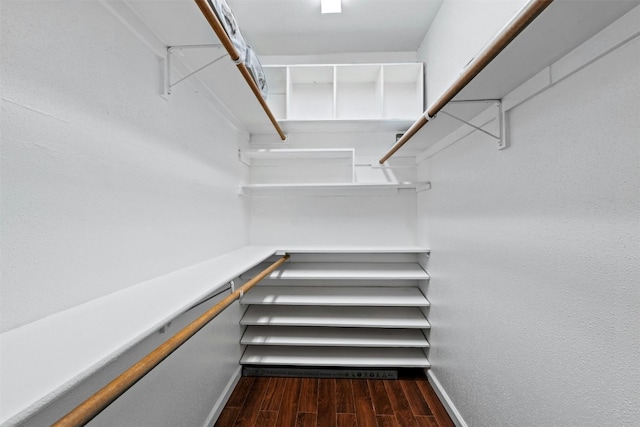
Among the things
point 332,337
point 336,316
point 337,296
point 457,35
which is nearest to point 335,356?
point 332,337

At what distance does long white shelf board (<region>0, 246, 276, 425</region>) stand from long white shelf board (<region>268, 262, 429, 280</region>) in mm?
1122

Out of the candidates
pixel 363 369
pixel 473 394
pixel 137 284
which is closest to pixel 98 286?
pixel 137 284

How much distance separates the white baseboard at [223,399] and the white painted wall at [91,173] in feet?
0.56

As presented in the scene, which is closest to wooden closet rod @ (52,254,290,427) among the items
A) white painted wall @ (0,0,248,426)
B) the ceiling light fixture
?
white painted wall @ (0,0,248,426)

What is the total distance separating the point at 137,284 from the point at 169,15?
0.91 m

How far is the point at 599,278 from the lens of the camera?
2.22 feet

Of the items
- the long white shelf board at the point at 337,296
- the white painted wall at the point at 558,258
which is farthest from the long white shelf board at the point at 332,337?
the white painted wall at the point at 558,258

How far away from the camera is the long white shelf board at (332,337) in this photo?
1.85 m

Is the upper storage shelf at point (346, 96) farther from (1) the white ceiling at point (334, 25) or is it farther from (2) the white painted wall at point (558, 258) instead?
(2) the white painted wall at point (558, 258)

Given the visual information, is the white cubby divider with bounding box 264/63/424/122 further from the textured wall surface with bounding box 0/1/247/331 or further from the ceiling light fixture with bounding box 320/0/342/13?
the textured wall surface with bounding box 0/1/247/331

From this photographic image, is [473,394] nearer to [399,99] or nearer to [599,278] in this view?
[599,278]

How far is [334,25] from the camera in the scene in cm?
189

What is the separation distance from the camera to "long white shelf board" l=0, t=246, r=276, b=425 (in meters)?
0.36

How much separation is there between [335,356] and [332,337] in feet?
0.43
